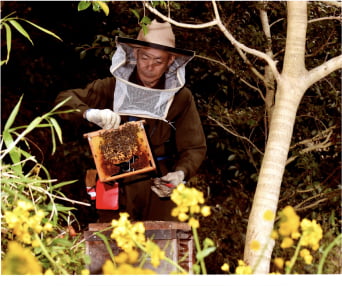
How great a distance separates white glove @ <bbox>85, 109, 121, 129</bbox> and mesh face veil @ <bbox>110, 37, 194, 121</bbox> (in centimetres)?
14

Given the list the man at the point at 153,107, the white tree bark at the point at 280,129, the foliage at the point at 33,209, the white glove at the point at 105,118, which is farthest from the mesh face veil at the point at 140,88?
the foliage at the point at 33,209

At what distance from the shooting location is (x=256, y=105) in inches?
146

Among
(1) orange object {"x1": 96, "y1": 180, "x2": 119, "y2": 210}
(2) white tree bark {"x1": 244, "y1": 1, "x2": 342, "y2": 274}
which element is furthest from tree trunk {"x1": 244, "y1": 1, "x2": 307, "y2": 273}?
(1) orange object {"x1": 96, "y1": 180, "x2": 119, "y2": 210}

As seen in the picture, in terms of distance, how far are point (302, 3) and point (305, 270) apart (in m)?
1.62

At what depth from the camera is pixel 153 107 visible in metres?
2.80

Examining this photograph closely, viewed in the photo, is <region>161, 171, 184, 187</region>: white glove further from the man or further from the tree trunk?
the tree trunk

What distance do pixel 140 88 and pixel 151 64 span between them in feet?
0.42

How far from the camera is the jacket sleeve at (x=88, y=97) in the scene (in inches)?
108

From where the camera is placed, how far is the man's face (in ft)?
9.24

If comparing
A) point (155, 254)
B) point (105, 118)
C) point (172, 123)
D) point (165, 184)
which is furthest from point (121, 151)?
point (155, 254)

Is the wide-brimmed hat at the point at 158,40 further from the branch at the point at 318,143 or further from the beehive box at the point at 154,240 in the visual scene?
the branch at the point at 318,143

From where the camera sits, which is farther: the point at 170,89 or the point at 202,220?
the point at 202,220

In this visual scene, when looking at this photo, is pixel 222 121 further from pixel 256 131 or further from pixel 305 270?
pixel 305 270
